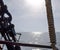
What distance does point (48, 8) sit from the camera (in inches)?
299

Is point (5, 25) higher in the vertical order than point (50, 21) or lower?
lower

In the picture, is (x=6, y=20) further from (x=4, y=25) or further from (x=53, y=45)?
(x=53, y=45)

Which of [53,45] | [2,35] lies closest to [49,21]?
[53,45]

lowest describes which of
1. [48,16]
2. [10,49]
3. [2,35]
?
[10,49]

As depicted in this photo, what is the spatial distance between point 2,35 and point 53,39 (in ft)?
29.5

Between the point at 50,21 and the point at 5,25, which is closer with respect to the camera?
the point at 50,21

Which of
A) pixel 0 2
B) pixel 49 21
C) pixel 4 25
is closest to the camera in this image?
pixel 49 21

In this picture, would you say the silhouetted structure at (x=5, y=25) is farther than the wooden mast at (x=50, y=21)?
Yes

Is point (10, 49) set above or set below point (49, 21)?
below

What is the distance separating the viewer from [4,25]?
1546cm

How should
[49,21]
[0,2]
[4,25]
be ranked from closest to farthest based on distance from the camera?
1. [49,21]
2. [0,2]
3. [4,25]

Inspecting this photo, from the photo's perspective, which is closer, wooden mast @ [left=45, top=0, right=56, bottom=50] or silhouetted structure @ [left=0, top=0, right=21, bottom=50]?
wooden mast @ [left=45, top=0, right=56, bottom=50]

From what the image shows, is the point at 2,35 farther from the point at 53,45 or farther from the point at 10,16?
the point at 53,45

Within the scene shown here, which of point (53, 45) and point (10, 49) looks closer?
point (53, 45)
